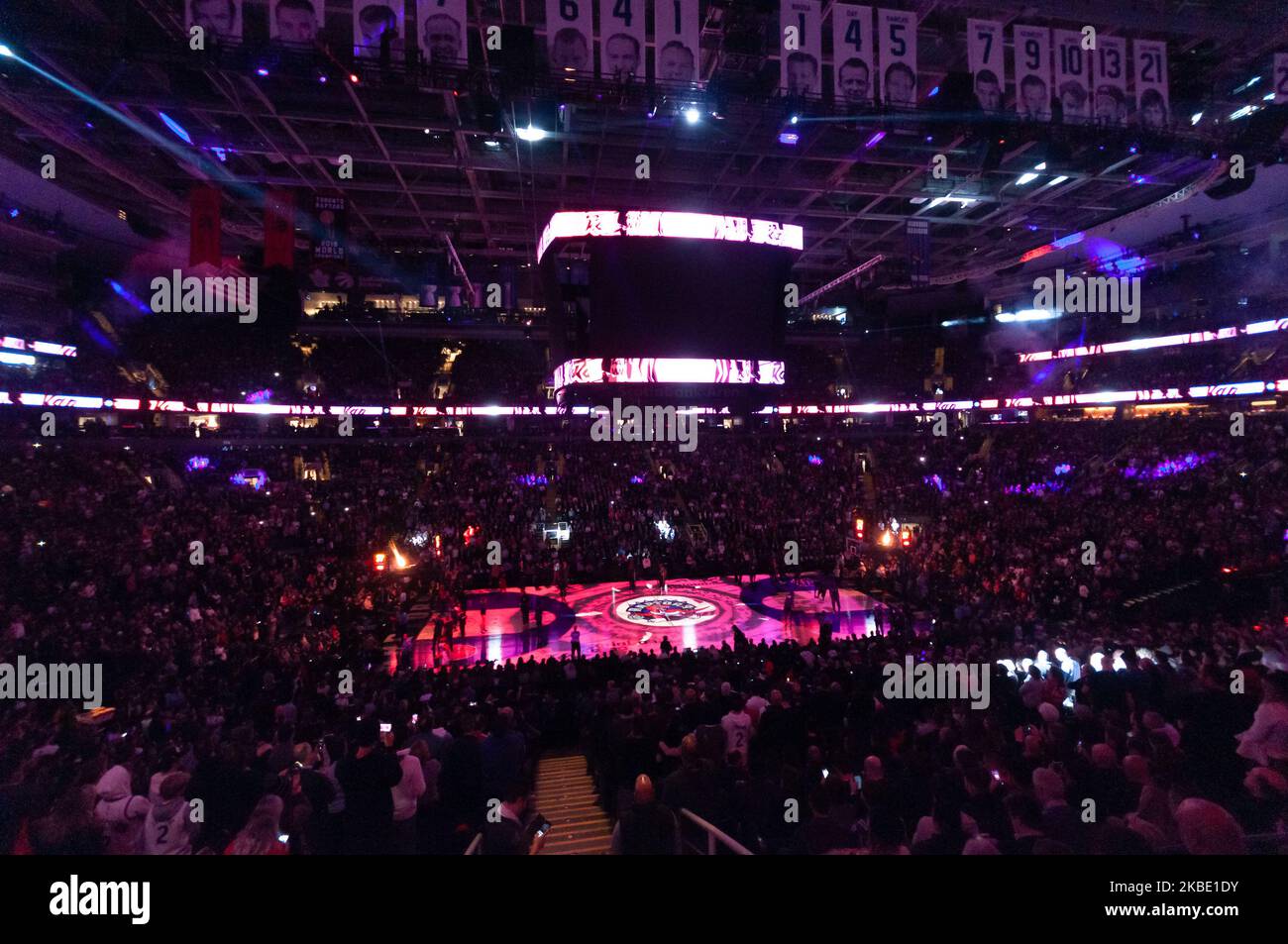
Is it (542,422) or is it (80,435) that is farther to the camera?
(542,422)

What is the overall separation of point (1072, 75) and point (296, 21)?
10935 millimetres

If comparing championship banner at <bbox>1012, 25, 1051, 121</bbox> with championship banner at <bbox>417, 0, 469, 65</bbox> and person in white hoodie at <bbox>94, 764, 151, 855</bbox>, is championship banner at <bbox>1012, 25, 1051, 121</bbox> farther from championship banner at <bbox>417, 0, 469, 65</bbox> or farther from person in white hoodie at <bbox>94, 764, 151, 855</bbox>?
person in white hoodie at <bbox>94, 764, 151, 855</bbox>

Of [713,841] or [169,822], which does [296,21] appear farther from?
[713,841]

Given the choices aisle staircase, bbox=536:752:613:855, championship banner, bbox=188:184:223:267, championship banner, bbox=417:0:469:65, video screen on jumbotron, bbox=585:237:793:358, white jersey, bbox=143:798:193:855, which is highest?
championship banner, bbox=417:0:469:65

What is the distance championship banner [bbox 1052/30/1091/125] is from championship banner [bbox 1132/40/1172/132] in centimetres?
94

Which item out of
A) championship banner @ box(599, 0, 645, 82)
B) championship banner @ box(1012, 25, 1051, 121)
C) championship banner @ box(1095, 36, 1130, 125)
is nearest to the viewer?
championship banner @ box(599, 0, 645, 82)

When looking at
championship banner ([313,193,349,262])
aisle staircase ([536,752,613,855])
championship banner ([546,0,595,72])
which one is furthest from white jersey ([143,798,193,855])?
championship banner ([313,193,349,262])

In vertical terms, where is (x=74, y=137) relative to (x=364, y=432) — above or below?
above

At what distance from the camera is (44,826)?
3.90 meters

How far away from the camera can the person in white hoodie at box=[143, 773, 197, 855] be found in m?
4.36
